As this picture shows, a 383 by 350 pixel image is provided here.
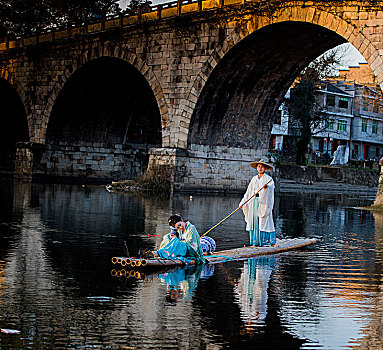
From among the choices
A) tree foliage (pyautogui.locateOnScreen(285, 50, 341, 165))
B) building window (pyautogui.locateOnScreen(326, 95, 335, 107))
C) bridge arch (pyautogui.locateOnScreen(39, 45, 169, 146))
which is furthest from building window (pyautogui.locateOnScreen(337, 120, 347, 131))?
bridge arch (pyautogui.locateOnScreen(39, 45, 169, 146))

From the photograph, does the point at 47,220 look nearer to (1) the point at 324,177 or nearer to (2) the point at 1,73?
(2) the point at 1,73

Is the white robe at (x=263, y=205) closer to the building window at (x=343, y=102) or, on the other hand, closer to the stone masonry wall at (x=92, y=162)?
the stone masonry wall at (x=92, y=162)

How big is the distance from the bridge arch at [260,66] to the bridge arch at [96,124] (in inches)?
259

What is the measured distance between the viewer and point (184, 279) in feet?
29.4

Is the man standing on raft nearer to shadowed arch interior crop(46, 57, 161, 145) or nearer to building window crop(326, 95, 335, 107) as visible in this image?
shadowed arch interior crop(46, 57, 161, 145)

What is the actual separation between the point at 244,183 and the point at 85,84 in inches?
400

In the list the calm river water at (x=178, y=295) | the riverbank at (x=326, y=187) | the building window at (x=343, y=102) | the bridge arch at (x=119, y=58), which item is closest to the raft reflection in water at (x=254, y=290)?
the calm river water at (x=178, y=295)

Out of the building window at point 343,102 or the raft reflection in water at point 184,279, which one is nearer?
the raft reflection in water at point 184,279

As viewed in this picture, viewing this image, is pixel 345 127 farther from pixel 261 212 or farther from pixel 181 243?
pixel 181 243

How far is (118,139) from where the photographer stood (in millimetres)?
39312

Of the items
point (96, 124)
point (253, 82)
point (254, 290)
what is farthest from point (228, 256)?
point (96, 124)

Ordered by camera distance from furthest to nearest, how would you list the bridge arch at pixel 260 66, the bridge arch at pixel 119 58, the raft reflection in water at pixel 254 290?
1. the bridge arch at pixel 119 58
2. the bridge arch at pixel 260 66
3. the raft reflection in water at pixel 254 290

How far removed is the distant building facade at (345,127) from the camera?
197 ft

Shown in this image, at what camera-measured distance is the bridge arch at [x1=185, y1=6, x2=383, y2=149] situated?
2230 cm
